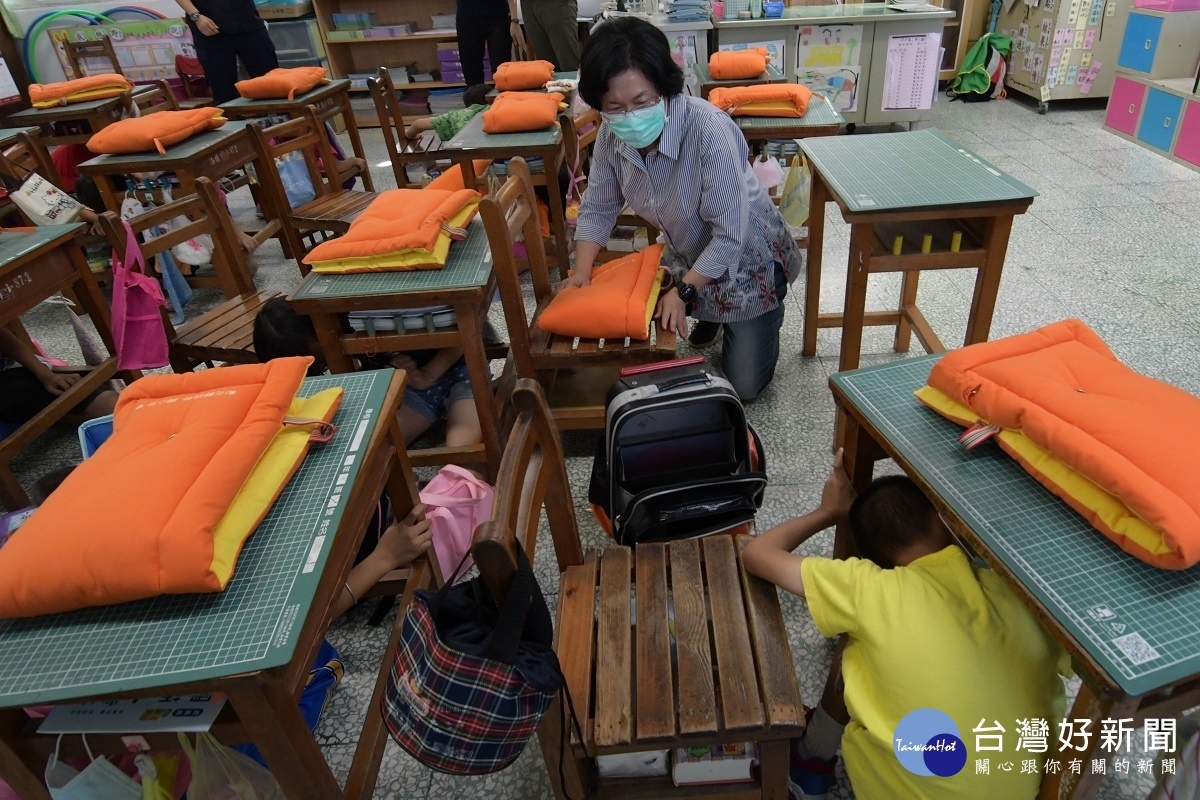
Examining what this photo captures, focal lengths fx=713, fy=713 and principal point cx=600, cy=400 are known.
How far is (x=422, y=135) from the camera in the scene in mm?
4160

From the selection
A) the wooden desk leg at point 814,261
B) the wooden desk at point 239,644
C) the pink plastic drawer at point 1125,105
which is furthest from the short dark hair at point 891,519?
the pink plastic drawer at point 1125,105

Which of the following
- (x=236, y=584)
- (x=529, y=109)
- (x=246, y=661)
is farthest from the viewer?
(x=529, y=109)

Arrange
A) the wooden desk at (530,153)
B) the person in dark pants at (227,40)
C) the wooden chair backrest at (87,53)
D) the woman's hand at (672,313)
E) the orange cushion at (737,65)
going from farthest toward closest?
the wooden chair backrest at (87,53)
the person in dark pants at (227,40)
the orange cushion at (737,65)
the wooden desk at (530,153)
the woman's hand at (672,313)

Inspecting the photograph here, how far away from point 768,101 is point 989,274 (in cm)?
160

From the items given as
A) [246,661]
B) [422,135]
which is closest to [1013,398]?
[246,661]

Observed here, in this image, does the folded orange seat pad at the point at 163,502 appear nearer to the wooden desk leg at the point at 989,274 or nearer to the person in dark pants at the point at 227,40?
the wooden desk leg at the point at 989,274

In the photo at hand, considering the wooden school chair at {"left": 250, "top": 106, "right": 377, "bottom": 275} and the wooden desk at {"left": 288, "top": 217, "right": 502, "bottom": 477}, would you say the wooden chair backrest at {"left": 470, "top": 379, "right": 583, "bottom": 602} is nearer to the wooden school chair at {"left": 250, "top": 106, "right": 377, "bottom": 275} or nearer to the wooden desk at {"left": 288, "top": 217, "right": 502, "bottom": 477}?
the wooden desk at {"left": 288, "top": 217, "right": 502, "bottom": 477}

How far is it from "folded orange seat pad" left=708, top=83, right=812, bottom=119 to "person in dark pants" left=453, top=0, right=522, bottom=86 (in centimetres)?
232

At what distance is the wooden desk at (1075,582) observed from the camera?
0.73 meters

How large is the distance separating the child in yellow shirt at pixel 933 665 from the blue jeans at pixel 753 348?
1273mm

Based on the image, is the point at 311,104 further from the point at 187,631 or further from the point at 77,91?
Answer: the point at 187,631

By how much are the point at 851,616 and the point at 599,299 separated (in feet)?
3.78

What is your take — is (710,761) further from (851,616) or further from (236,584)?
(236,584)

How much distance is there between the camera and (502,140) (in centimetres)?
302
